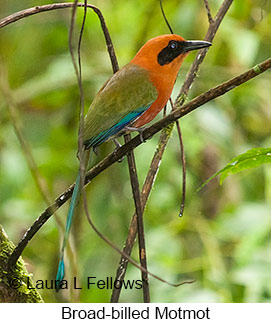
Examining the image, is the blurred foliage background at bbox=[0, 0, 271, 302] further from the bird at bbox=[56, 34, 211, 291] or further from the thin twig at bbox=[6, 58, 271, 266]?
the thin twig at bbox=[6, 58, 271, 266]

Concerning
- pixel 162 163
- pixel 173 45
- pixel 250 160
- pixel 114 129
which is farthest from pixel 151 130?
pixel 162 163

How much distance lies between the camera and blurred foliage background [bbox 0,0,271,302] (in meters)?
1.97

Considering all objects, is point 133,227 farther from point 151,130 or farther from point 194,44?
point 194,44

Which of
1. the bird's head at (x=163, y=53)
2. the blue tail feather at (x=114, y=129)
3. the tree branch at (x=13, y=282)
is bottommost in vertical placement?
the tree branch at (x=13, y=282)

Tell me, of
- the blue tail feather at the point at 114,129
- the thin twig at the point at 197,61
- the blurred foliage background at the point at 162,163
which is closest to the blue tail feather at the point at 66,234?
the blue tail feather at the point at 114,129

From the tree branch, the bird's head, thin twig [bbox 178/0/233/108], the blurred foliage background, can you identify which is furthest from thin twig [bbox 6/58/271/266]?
the blurred foliage background

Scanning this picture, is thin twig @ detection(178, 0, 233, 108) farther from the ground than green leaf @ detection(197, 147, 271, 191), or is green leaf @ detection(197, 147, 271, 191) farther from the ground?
thin twig @ detection(178, 0, 233, 108)

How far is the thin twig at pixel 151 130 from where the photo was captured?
942 millimetres

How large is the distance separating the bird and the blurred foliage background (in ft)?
1.70

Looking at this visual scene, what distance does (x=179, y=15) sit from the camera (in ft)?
7.14

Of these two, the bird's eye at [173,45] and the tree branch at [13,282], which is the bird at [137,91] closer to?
the bird's eye at [173,45]

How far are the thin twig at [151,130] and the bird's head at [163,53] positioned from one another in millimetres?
382
